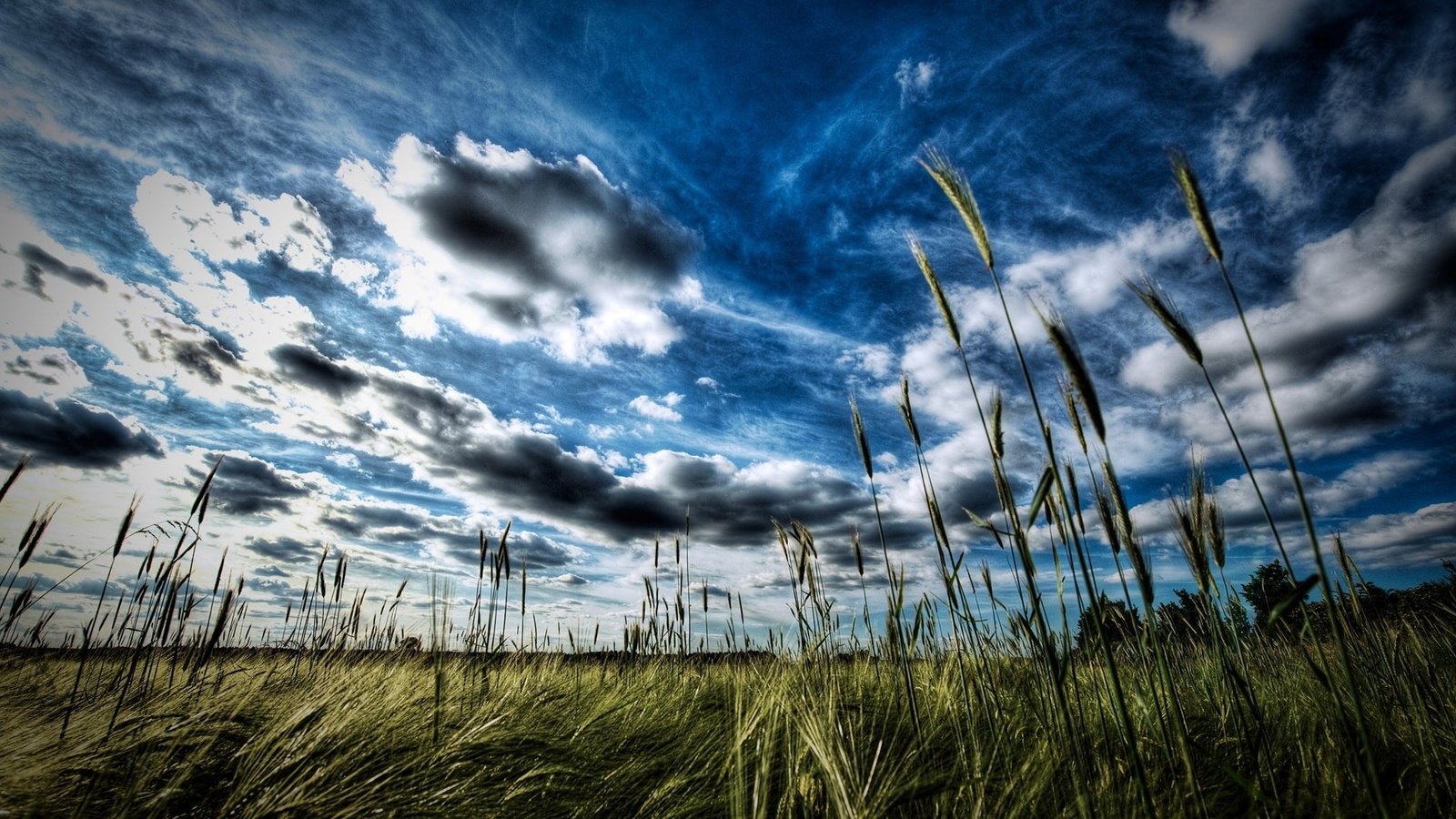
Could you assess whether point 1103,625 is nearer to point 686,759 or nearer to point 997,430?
point 997,430

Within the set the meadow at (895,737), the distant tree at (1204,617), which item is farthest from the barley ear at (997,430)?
the distant tree at (1204,617)

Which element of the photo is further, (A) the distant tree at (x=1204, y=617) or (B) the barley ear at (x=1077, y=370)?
(A) the distant tree at (x=1204, y=617)

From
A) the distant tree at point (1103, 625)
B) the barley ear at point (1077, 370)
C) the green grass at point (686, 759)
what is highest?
→ the barley ear at point (1077, 370)

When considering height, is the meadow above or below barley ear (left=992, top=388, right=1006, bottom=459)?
below

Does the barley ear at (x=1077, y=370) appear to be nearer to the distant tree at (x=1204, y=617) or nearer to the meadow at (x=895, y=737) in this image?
the meadow at (x=895, y=737)

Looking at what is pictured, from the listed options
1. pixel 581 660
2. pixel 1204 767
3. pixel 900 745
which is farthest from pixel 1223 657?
pixel 581 660

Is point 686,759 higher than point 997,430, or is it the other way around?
point 997,430

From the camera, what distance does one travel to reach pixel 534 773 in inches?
93.2

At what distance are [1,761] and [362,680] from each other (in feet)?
4.34

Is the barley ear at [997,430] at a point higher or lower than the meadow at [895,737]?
higher

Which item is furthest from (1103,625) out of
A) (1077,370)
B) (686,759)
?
(686,759)

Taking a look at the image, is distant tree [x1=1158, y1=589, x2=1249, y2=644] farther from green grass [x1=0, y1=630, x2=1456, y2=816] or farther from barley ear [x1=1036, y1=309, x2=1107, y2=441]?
barley ear [x1=1036, y1=309, x2=1107, y2=441]

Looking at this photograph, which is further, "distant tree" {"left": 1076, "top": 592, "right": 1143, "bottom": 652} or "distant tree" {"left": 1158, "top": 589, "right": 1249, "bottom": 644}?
"distant tree" {"left": 1158, "top": 589, "right": 1249, "bottom": 644}

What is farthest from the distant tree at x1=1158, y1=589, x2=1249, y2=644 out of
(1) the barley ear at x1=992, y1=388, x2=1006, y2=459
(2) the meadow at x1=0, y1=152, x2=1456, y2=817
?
(1) the barley ear at x1=992, y1=388, x2=1006, y2=459
